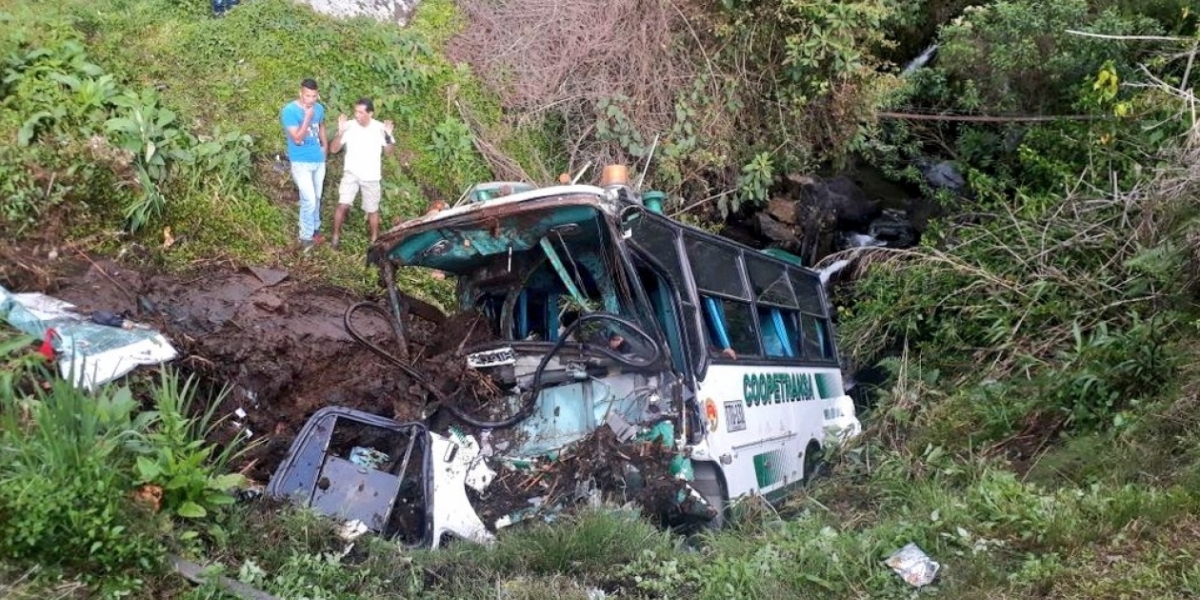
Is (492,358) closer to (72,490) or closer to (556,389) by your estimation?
(556,389)

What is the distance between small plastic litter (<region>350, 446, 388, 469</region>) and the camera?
6250 millimetres

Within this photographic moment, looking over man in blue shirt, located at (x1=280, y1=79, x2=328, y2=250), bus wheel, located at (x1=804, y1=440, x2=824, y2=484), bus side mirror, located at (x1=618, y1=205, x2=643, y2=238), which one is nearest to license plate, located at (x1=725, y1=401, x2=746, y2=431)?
bus side mirror, located at (x1=618, y1=205, x2=643, y2=238)

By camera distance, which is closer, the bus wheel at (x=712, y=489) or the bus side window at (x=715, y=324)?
the bus wheel at (x=712, y=489)

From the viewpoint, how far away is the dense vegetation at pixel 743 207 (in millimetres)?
5109

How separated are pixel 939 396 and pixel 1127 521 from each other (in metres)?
4.19

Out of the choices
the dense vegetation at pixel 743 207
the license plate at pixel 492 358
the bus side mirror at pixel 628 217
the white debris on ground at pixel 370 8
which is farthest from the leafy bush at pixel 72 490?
the white debris on ground at pixel 370 8

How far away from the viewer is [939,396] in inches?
376

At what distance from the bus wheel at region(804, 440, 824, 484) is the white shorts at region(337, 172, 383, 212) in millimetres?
4960

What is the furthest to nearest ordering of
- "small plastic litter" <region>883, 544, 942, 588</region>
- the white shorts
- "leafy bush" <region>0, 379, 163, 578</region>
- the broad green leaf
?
1. the white shorts
2. "small plastic litter" <region>883, 544, 942, 588</region>
3. the broad green leaf
4. "leafy bush" <region>0, 379, 163, 578</region>

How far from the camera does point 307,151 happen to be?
34.3 ft

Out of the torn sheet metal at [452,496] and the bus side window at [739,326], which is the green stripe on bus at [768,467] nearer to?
the bus side window at [739,326]

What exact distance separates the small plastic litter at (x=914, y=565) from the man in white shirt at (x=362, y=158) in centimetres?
692

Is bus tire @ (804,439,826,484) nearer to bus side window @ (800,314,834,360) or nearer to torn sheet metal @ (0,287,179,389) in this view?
bus side window @ (800,314,834,360)

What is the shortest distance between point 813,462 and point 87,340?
5206 mm
